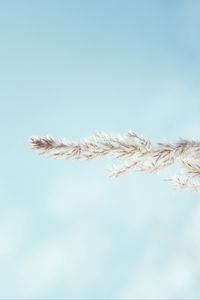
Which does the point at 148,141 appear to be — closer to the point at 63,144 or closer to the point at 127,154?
the point at 127,154

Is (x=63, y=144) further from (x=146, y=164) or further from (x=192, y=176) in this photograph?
(x=192, y=176)

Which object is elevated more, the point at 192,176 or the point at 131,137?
the point at 131,137

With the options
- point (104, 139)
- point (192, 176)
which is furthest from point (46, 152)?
point (192, 176)

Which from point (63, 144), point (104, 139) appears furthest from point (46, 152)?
point (104, 139)

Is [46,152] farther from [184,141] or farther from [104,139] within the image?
[184,141]

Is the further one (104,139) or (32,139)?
(32,139)

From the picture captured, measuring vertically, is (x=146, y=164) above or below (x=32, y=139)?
below

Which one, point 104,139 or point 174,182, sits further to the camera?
point 174,182

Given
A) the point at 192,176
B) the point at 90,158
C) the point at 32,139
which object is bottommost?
the point at 192,176
